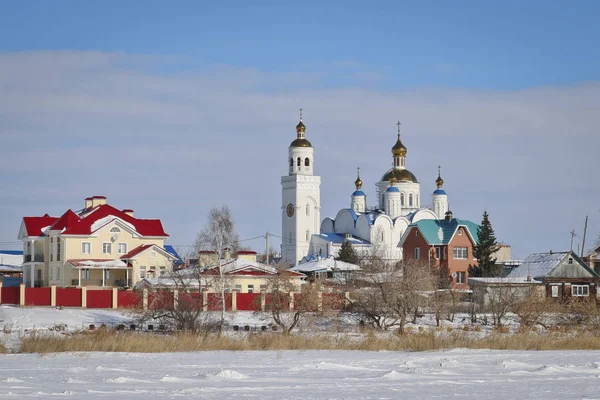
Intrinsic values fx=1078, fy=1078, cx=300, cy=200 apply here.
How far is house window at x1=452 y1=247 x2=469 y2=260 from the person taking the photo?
68.6 meters

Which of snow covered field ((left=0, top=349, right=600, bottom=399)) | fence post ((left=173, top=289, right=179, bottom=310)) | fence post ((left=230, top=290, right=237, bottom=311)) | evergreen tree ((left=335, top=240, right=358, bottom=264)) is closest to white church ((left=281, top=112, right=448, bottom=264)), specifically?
evergreen tree ((left=335, top=240, right=358, bottom=264))

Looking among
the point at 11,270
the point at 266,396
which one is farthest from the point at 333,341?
the point at 11,270

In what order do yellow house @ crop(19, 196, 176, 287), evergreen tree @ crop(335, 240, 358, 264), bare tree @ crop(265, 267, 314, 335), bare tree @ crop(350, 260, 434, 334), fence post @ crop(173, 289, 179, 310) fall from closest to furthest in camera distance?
fence post @ crop(173, 289, 179, 310)
bare tree @ crop(265, 267, 314, 335)
bare tree @ crop(350, 260, 434, 334)
yellow house @ crop(19, 196, 176, 287)
evergreen tree @ crop(335, 240, 358, 264)

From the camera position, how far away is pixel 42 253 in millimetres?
59469

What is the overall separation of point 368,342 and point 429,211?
227 feet

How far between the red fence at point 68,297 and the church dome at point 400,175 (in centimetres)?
5547

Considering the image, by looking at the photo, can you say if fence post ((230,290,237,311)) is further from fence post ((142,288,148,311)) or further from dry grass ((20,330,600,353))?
dry grass ((20,330,600,353))

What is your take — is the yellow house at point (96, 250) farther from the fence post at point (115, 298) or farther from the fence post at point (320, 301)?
the fence post at point (320, 301)

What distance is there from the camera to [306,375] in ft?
68.5

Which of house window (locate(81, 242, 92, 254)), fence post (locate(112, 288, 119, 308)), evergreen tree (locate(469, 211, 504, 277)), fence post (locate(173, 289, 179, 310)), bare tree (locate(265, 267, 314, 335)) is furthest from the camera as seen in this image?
evergreen tree (locate(469, 211, 504, 277))

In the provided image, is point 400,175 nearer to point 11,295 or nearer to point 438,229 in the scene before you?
point 438,229

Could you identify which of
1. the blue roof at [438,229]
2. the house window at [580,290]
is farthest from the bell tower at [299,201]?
the house window at [580,290]

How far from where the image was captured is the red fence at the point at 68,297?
48.4 m

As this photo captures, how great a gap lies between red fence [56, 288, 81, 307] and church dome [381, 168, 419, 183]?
55466mm
